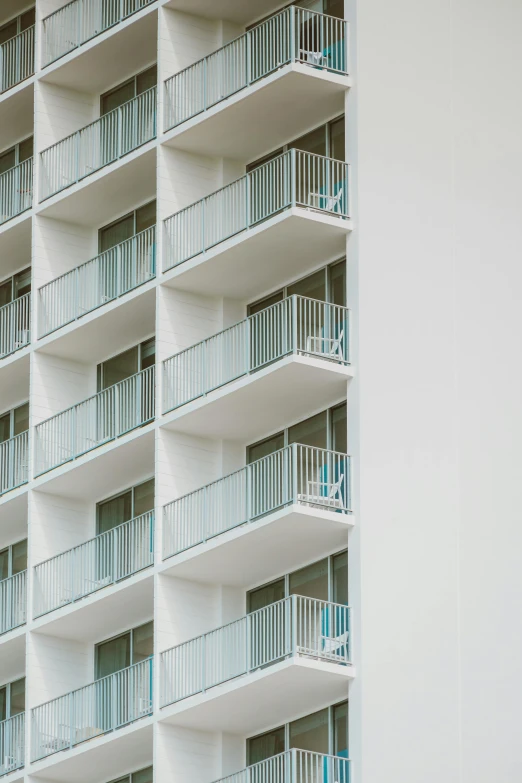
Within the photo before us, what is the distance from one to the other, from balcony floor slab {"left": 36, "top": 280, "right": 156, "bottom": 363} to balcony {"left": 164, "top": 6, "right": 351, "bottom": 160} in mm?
3507

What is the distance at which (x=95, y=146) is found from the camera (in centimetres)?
5141

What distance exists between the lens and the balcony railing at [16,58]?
54.2 meters

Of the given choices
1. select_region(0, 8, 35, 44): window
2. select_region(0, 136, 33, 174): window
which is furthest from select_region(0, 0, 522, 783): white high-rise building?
select_region(0, 8, 35, 44): window

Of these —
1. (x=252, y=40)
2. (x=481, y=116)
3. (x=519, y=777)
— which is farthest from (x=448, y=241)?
(x=519, y=777)

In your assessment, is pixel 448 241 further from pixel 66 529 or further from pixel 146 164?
pixel 66 529

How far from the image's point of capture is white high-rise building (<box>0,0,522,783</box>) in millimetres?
41875

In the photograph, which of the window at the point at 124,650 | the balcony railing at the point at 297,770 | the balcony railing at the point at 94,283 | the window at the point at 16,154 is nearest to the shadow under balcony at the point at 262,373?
the balcony railing at the point at 94,283

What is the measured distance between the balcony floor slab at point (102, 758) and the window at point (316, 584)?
364 centimetres

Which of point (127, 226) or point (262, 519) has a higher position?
point (127, 226)

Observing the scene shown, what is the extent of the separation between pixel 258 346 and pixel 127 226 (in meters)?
7.35

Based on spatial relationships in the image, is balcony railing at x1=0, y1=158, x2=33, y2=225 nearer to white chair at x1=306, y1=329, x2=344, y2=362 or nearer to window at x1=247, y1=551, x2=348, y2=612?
white chair at x1=306, y1=329, x2=344, y2=362

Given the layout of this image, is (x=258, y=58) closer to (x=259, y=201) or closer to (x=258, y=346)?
(x=259, y=201)

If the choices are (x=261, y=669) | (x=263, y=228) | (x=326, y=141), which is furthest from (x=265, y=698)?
(x=326, y=141)

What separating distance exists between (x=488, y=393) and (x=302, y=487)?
419cm
